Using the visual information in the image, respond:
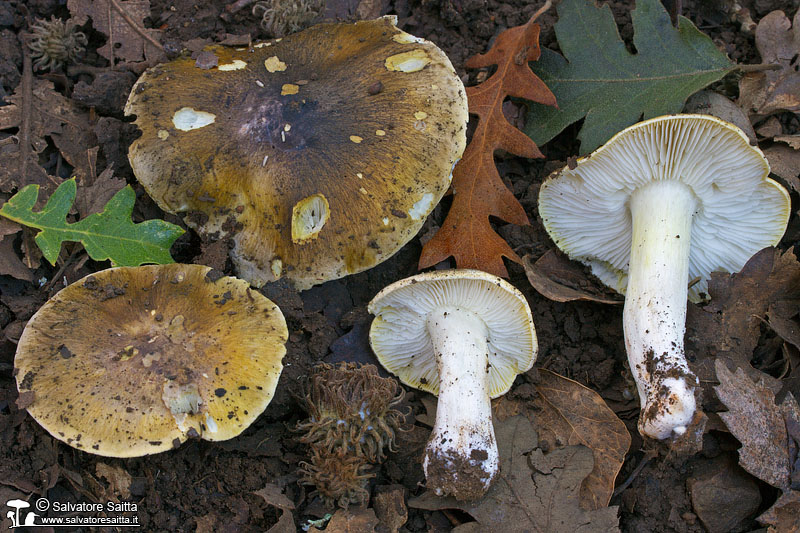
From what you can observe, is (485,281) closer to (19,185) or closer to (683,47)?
(683,47)

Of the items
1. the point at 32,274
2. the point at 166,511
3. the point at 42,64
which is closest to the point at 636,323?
the point at 166,511

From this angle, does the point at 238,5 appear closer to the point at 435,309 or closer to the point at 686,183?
the point at 435,309

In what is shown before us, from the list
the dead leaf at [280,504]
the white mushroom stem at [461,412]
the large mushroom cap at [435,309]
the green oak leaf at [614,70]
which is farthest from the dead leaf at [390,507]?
the green oak leaf at [614,70]

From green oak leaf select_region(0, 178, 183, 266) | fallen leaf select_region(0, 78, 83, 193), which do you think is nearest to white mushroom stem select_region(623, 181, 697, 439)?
green oak leaf select_region(0, 178, 183, 266)

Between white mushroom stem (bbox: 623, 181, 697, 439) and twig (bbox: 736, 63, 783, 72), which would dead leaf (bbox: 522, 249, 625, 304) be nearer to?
white mushroom stem (bbox: 623, 181, 697, 439)

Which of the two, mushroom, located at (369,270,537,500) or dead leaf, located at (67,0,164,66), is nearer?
mushroom, located at (369,270,537,500)

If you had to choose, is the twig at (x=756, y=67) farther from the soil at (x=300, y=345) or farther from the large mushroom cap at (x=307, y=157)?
the large mushroom cap at (x=307, y=157)
